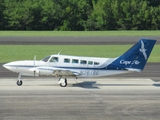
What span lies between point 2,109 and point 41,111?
1.80 metres

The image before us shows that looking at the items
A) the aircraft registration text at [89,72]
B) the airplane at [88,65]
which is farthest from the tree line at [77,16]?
the aircraft registration text at [89,72]

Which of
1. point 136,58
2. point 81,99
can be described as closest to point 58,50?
point 136,58

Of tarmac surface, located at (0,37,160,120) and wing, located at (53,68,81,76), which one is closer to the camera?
tarmac surface, located at (0,37,160,120)

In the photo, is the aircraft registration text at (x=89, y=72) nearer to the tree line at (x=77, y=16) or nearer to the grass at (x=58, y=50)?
the grass at (x=58, y=50)

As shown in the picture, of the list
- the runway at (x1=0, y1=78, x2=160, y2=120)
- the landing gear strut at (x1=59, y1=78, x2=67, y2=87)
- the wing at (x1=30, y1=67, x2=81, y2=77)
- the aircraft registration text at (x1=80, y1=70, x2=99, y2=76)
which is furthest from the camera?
the aircraft registration text at (x1=80, y1=70, x2=99, y2=76)

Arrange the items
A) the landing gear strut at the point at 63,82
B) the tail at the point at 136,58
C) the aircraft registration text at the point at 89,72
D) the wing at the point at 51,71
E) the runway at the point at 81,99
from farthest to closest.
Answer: the aircraft registration text at the point at 89,72, the tail at the point at 136,58, the landing gear strut at the point at 63,82, the wing at the point at 51,71, the runway at the point at 81,99

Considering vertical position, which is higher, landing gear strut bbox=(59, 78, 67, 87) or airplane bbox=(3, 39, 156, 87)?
airplane bbox=(3, 39, 156, 87)

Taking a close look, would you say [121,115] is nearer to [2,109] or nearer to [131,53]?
[2,109]

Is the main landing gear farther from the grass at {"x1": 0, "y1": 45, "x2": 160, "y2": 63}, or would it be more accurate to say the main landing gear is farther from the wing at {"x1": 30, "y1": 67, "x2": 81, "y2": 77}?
the grass at {"x1": 0, "y1": 45, "x2": 160, "y2": 63}

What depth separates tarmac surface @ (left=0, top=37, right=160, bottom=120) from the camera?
19359 mm

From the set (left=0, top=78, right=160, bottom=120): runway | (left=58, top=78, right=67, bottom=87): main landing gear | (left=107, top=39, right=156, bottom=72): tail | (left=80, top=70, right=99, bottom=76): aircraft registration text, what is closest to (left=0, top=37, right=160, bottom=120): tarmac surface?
(left=0, top=78, right=160, bottom=120): runway

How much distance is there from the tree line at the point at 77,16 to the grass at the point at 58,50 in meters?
38.7

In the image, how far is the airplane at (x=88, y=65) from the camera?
89.6 ft

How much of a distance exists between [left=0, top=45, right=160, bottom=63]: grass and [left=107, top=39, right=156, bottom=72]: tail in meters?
15.4
